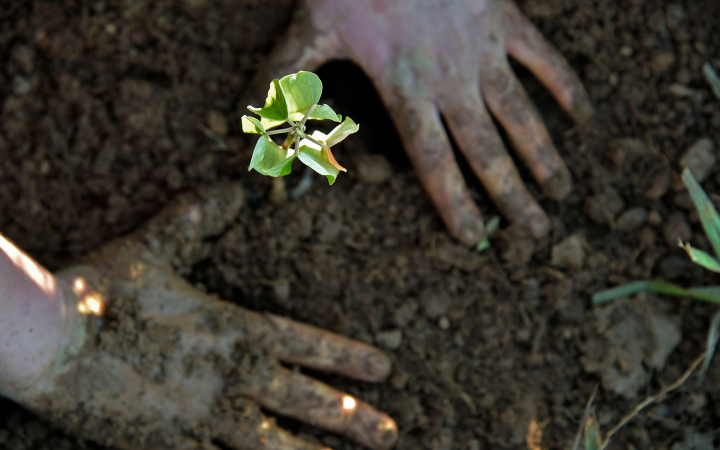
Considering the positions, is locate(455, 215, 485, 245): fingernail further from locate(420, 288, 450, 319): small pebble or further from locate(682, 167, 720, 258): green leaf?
locate(682, 167, 720, 258): green leaf

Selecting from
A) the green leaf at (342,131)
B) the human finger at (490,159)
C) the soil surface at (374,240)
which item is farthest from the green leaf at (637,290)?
the green leaf at (342,131)

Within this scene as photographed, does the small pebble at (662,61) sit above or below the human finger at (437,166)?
above

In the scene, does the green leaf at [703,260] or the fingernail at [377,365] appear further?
the fingernail at [377,365]

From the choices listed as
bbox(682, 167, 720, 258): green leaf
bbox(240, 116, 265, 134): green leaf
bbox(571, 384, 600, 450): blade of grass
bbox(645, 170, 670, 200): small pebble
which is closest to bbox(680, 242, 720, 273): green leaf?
bbox(682, 167, 720, 258): green leaf

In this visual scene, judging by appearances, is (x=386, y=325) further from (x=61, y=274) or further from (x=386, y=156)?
(x=61, y=274)

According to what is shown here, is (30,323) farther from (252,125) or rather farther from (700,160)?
(700,160)

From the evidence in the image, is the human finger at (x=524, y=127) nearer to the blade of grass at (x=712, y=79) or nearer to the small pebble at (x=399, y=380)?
the blade of grass at (x=712, y=79)

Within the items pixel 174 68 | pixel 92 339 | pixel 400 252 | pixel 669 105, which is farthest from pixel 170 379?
pixel 669 105
